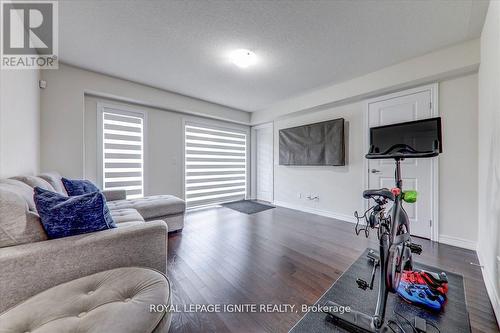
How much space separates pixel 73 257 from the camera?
1101 mm

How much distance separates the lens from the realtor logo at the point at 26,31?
5.52 feet

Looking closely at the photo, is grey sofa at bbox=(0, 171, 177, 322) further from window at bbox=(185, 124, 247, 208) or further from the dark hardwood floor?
window at bbox=(185, 124, 247, 208)

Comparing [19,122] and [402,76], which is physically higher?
[402,76]

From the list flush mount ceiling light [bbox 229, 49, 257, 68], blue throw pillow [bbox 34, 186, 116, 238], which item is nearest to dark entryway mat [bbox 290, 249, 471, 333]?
blue throw pillow [bbox 34, 186, 116, 238]

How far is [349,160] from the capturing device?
355 centimetres

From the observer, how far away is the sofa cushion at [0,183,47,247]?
1023 mm

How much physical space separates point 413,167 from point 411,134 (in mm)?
653

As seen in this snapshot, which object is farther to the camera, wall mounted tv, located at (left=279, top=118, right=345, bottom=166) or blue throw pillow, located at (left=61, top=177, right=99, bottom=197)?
wall mounted tv, located at (left=279, top=118, right=345, bottom=166)

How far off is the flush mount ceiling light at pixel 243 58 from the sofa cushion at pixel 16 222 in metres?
2.43

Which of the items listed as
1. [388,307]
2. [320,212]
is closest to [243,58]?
[388,307]

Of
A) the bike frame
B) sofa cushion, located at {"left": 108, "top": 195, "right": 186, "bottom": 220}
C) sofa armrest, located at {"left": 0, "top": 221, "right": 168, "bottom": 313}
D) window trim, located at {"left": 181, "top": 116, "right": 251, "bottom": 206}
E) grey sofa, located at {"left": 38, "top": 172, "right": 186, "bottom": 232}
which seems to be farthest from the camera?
window trim, located at {"left": 181, "top": 116, "right": 251, "bottom": 206}

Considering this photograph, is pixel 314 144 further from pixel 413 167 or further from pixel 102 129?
pixel 102 129

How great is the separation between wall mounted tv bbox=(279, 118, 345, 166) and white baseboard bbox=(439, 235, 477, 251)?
166 cm

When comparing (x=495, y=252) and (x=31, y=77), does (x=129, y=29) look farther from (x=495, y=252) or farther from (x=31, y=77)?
(x=495, y=252)
